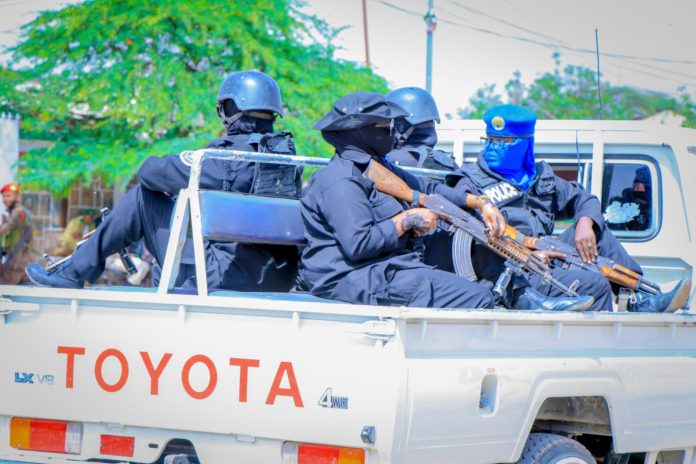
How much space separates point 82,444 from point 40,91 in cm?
1521

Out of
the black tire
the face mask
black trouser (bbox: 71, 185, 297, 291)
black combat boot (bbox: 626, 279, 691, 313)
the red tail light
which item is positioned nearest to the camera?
the red tail light

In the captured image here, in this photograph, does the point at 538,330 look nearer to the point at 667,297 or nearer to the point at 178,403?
the point at 667,297

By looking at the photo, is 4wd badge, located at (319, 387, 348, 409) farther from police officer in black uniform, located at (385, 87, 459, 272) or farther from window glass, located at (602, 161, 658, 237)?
window glass, located at (602, 161, 658, 237)

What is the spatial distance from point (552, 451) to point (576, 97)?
25.3 m

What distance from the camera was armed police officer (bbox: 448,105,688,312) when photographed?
5.41 meters

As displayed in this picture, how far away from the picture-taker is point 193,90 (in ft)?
57.5

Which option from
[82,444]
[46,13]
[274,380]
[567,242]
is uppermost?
[46,13]

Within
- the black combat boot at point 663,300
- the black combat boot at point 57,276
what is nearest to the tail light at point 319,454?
the black combat boot at point 57,276

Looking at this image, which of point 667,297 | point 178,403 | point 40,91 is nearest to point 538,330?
point 667,297

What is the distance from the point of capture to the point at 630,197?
6.71m

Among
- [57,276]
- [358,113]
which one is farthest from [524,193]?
[57,276]

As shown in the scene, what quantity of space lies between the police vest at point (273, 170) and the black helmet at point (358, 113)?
2.47 ft

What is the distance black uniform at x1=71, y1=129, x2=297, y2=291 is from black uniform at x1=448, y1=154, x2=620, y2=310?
3.61 feet

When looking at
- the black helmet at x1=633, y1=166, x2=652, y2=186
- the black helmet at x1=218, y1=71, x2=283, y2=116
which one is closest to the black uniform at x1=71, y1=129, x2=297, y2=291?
the black helmet at x1=218, y1=71, x2=283, y2=116
